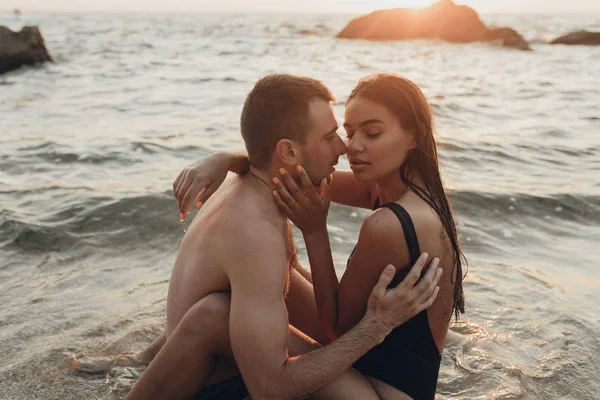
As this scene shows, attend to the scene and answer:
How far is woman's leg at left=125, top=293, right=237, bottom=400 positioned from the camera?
324cm

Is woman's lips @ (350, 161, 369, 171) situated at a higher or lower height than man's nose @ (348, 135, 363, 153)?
lower

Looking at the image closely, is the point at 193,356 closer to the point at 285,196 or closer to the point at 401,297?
the point at 285,196

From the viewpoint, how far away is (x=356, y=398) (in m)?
3.42

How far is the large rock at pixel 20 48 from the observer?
21312 mm

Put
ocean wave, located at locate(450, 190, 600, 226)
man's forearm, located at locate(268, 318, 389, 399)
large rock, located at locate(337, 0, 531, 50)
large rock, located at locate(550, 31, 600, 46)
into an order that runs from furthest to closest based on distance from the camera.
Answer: large rock, located at locate(337, 0, 531, 50), large rock, located at locate(550, 31, 600, 46), ocean wave, located at locate(450, 190, 600, 226), man's forearm, located at locate(268, 318, 389, 399)

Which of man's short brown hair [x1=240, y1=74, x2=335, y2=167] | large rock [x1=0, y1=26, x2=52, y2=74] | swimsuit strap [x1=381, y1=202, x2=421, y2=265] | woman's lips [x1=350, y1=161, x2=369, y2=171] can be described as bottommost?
large rock [x1=0, y1=26, x2=52, y2=74]

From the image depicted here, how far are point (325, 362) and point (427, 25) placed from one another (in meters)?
44.5

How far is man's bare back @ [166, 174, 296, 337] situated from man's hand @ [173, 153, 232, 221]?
0.35ft

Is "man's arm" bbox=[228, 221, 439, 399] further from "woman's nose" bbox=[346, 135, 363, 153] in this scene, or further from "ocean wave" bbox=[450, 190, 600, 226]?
"ocean wave" bbox=[450, 190, 600, 226]

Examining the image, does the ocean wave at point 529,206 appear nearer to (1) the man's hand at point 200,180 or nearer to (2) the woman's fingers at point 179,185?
(1) the man's hand at point 200,180

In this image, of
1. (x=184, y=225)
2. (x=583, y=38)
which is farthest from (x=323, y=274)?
(x=583, y=38)

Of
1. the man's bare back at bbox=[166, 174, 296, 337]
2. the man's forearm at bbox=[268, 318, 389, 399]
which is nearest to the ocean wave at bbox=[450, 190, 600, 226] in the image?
the man's forearm at bbox=[268, 318, 389, 399]

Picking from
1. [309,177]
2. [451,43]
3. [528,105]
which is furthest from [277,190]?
[451,43]

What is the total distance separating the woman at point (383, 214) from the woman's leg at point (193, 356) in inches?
22.9
